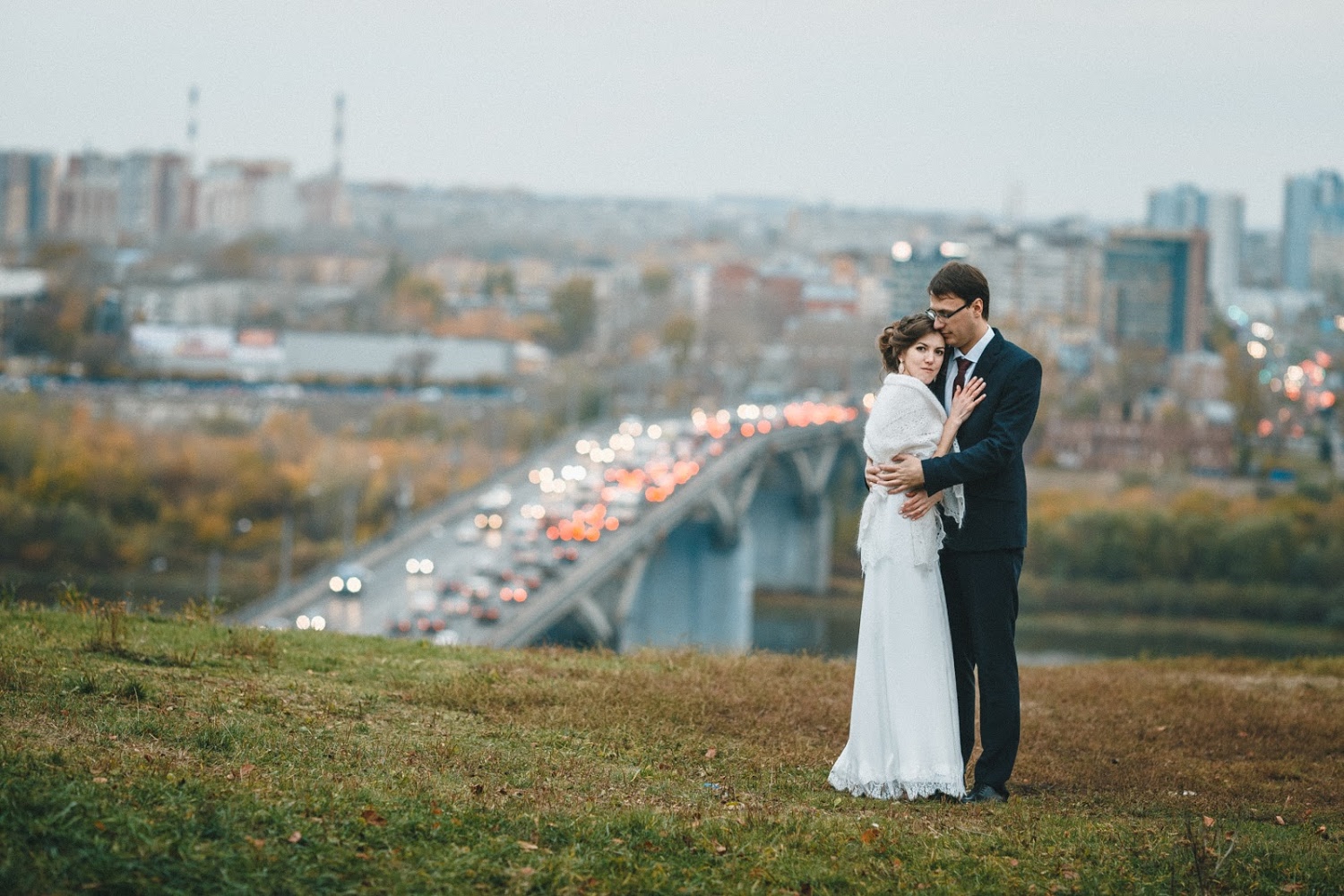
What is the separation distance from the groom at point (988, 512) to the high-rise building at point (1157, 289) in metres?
123

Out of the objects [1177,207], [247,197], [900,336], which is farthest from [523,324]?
[900,336]

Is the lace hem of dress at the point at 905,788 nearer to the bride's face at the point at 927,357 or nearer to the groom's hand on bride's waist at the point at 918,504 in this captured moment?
the groom's hand on bride's waist at the point at 918,504

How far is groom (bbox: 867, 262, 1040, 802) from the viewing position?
6.28 metres

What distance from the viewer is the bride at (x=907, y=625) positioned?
244 inches

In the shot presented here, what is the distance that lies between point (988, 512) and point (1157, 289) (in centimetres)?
13205

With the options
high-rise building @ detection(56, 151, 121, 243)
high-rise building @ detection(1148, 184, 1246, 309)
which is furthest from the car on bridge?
high-rise building @ detection(1148, 184, 1246, 309)

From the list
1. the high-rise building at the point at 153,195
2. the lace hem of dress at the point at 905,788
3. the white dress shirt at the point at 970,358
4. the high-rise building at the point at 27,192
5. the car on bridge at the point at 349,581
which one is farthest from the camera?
Answer: the high-rise building at the point at 153,195

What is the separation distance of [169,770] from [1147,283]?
442 ft

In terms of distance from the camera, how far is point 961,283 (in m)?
6.30

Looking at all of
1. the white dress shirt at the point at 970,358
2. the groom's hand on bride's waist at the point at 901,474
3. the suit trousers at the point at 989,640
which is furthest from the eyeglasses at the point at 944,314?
the suit trousers at the point at 989,640

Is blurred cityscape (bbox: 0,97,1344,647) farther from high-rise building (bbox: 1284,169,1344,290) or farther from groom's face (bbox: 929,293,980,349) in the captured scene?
groom's face (bbox: 929,293,980,349)

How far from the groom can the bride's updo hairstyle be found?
5 cm

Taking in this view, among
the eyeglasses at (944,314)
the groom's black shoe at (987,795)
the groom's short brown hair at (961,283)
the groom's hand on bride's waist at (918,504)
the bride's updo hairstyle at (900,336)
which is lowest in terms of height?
the groom's black shoe at (987,795)

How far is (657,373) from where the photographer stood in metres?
108
